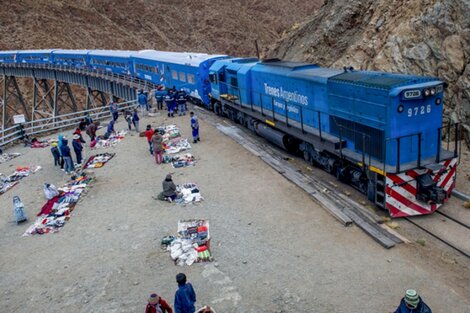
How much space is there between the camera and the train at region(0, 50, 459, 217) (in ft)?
38.1

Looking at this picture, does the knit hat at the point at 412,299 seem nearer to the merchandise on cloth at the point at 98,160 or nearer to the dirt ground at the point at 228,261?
the dirt ground at the point at 228,261

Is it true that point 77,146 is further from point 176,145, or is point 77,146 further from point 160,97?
point 160,97

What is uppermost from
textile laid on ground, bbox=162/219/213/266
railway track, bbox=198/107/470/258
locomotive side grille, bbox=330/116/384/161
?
locomotive side grille, bbox=330/116/384/161

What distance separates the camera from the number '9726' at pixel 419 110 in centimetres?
1178

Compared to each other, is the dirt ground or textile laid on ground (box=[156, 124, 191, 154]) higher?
textile laid on ground (box=[156, 124, 191, 154])

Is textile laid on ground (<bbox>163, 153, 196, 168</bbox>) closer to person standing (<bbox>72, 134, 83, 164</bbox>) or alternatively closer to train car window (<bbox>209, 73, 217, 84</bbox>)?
person standing (<bbox>72, 134, 83, 164</bbox>)

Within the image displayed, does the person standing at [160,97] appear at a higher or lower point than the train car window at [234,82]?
lower

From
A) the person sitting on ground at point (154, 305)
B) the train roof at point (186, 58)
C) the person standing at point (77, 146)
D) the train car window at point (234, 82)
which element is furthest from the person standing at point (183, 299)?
the train roof at point (186, 58)

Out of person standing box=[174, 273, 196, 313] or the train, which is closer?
person standing box=[174, 273, 196, 313]

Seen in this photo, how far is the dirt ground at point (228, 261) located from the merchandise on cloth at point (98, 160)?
3334 mm

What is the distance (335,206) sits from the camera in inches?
485

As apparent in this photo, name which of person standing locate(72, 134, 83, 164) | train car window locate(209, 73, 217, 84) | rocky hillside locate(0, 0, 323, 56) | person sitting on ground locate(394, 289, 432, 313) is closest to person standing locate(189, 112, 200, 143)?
person standing locate(72, 134, 83, 164)

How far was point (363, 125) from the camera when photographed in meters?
12.9

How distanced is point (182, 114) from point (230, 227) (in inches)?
620
